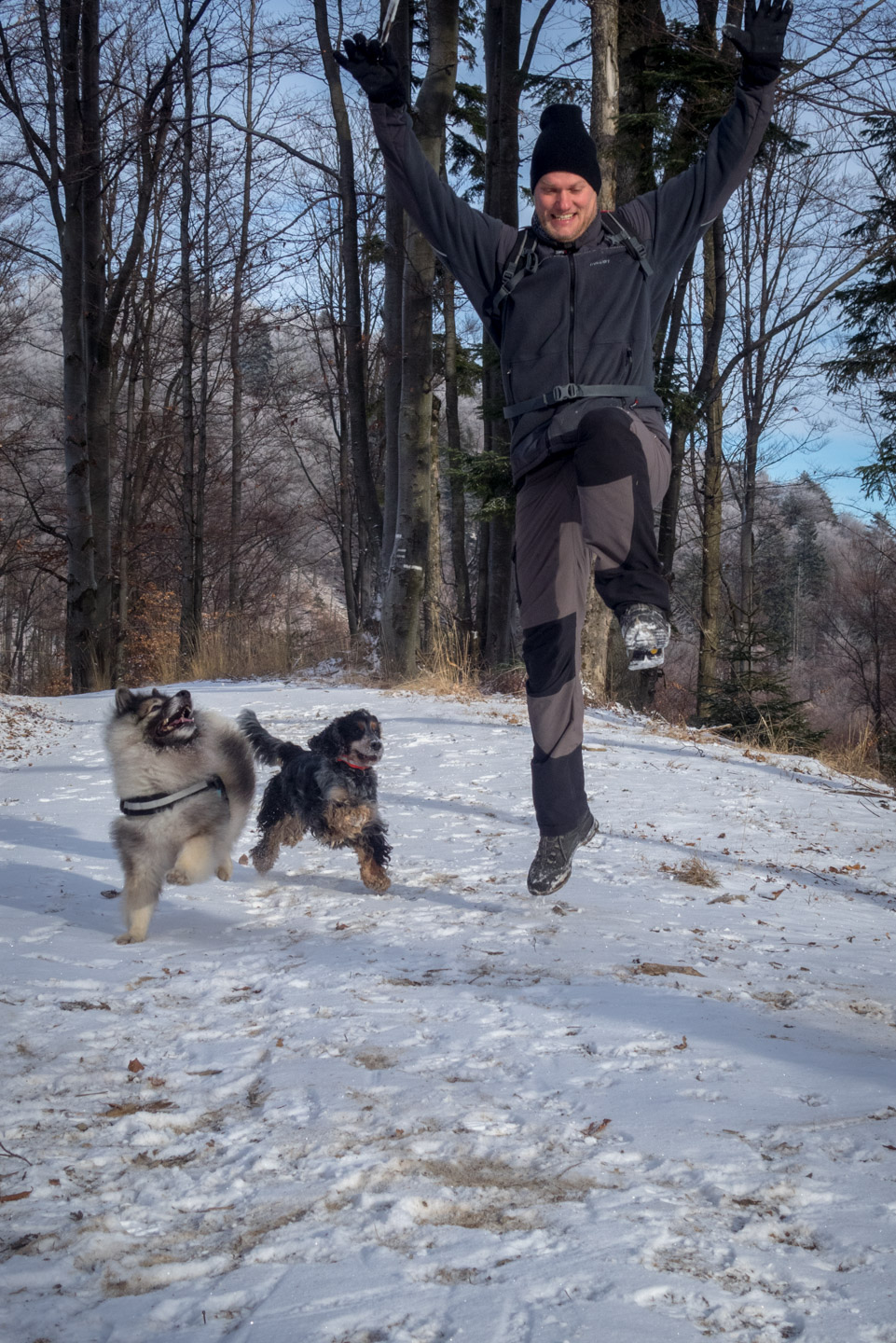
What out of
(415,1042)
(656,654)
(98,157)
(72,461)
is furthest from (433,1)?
(415,1042)

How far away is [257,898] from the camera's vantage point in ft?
15.2

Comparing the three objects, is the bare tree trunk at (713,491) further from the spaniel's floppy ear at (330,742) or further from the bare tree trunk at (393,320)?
the spaniel's floppy ear at (330,742)

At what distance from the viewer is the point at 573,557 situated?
3.74 meters

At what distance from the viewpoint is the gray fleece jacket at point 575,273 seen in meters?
3.44

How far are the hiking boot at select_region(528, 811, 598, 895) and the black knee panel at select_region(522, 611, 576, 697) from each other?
0.59 meters

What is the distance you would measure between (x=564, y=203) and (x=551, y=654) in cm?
170

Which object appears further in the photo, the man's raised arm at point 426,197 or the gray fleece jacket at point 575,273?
the man's raised arm at point 426,197

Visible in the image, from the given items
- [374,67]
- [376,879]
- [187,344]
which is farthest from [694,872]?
[187,344]

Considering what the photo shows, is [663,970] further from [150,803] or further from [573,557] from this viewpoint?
[150,803]

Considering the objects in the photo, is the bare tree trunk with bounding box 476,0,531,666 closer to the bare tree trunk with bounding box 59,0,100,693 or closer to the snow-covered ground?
the bare tree trunk with bounding box 59,0,100,693

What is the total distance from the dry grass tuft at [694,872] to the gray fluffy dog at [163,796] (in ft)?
7.35

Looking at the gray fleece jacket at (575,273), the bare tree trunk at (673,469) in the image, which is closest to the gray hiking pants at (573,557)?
the gray fleece jacket at (575,273)

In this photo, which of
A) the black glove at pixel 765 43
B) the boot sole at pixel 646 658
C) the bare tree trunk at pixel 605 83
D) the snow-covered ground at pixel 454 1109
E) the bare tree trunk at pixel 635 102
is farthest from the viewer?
the bare tree trunk at pixel 635 102

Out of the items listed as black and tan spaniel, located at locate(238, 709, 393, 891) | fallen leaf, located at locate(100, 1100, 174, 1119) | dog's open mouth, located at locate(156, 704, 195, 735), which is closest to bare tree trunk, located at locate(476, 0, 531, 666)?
black and tan spaniel, located at locate(238, 709, 393, 891)
